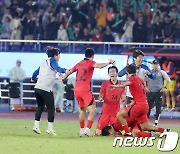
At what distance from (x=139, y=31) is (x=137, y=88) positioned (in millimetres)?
13982

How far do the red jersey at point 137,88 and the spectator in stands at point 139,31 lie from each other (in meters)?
13.8

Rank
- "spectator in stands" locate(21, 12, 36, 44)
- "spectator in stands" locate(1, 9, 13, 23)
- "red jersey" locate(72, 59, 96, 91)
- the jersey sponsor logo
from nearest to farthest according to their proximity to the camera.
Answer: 1. the jersey sponsor logo
2. "red jersey" locate(72, 59, 96, 91)
3. "spectator in stands" locate(21, 12, 36, 44)
4. "spectator in stands" locate(1, 9, 13, 23)

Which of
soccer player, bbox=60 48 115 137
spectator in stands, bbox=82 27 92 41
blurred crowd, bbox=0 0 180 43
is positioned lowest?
soccer player, bbox=60 48 115 137

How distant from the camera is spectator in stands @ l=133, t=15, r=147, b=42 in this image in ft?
112

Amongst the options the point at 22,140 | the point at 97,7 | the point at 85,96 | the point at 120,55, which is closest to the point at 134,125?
the point at 85,96

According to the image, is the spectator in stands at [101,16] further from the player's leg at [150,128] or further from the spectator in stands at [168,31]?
the player's leg at [150,128]

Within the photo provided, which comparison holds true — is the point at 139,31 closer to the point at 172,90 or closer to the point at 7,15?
the point at 172,90

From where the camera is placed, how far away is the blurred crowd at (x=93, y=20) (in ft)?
112

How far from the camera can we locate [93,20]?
117 ft

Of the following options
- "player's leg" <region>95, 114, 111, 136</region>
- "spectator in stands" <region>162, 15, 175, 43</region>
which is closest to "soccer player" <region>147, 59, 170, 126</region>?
"player's leg" <region>95, 114, 111, 136</region>

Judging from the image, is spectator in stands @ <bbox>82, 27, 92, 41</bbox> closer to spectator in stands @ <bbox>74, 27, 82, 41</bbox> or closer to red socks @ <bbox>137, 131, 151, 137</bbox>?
spectator in stands @ <bbox>74, 27, 82, 41</bbox>

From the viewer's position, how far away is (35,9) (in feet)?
122

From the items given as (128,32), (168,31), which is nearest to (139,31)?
(128,32)

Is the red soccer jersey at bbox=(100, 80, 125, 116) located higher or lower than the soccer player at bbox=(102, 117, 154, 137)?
higher
